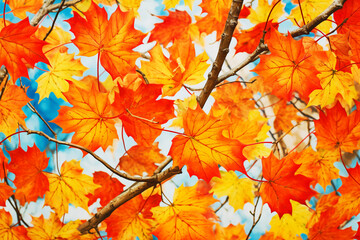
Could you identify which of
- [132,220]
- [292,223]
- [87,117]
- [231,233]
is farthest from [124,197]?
[292,223]

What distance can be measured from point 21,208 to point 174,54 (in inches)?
27.8

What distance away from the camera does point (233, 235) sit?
101 cm

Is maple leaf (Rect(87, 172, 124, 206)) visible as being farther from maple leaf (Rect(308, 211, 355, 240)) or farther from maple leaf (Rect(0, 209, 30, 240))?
maple leaf (Rect(308, 211, 355, 240))

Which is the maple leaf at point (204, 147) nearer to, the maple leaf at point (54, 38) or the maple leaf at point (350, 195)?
the maple leaf at point (350, 195)

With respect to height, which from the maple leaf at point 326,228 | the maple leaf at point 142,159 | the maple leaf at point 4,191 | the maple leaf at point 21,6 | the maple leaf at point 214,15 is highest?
the maple leaf at point 21,6

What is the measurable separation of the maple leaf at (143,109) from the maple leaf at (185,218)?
7.3 inches

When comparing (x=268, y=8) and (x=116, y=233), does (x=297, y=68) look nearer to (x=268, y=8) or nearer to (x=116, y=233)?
(x=268, y=8)

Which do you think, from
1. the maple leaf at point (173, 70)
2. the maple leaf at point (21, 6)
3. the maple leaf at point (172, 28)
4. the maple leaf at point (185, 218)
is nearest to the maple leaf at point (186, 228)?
the maple leaf at point (185, 218)

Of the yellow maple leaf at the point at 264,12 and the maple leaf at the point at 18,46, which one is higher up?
the yellow maple leaf at the point at 264,12

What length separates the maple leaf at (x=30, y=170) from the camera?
2.39 ft

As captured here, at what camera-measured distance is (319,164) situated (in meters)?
0.92

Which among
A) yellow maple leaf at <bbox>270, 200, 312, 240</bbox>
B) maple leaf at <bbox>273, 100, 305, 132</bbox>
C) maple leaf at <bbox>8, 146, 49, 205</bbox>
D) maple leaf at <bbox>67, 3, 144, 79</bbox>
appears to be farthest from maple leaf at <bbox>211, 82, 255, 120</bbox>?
maple leaf at <bbox>8, 146, 49, 205</bbox>

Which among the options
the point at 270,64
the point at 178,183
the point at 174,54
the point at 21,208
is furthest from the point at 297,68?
the point at 21,208

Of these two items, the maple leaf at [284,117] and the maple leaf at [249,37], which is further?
the maple leaf at [284,117]
